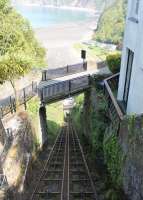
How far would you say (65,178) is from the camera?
15172mm

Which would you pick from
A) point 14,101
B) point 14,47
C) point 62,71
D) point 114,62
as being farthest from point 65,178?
point 14,47

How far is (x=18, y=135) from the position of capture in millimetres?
14797

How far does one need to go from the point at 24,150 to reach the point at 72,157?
158 inches

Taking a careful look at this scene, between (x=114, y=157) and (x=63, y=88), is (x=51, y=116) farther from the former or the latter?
(x=114, y=157)

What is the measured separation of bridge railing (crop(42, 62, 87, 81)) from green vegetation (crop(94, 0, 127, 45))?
50.2 metres

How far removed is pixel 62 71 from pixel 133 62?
11.8 meters

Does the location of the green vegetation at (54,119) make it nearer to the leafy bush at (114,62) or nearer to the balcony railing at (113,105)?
the leafy bush at (114,62)

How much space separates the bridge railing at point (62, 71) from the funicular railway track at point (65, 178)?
511cm

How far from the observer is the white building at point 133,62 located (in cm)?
1164

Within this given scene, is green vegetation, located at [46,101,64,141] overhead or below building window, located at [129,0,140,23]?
below

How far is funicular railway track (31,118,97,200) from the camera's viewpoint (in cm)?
1342

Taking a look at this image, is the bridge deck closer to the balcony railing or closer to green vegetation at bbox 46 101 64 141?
the balcony railing

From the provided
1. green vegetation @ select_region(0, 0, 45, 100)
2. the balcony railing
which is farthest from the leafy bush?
green vegetation @ select_region(0, 0, 45, 100)

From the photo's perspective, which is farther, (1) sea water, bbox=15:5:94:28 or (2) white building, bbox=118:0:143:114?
(1) sea water, bbox=15:5:94:28
